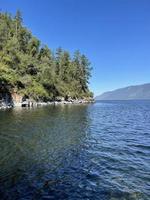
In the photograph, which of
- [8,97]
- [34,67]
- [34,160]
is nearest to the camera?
[34,160]

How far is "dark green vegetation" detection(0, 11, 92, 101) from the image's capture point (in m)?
85.9

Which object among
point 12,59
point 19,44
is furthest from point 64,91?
point 12,59

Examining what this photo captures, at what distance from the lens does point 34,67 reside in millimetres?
103312

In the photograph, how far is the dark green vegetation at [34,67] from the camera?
3380 inches

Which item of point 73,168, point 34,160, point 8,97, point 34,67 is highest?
point 34,67

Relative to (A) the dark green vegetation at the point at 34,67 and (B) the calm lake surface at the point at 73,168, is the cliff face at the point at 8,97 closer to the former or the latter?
(A) the dark green vegetation at the point at 34,67

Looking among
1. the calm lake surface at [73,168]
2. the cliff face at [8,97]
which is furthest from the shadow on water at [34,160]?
the cliff face at [8,97]

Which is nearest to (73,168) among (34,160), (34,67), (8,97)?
(34,160)

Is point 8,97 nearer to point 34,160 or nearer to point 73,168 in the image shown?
point 34,160

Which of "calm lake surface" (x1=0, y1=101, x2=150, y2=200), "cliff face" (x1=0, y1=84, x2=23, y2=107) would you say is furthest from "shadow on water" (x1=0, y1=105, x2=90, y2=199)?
"cliff face" (x1=0, y1=84, x2=23, y2=107)

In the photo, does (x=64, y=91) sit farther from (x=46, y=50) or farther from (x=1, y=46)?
(x=1, y=46)

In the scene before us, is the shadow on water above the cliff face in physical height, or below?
below

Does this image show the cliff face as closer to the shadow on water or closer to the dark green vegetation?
the dark green vegetation

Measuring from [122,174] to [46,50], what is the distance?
121 m
